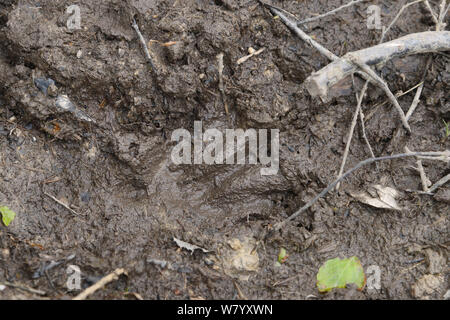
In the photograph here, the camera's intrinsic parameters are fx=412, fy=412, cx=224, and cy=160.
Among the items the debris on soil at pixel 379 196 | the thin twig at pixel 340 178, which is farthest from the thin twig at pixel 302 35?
the debris on soil at pixel 379 196

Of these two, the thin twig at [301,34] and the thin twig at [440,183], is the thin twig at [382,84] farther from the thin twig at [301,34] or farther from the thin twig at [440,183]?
the thin twig at [440,183]

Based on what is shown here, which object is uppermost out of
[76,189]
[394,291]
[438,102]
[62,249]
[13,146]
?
[438,102]

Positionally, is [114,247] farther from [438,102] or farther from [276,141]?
[438,102]

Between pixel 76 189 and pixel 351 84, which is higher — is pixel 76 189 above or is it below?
below

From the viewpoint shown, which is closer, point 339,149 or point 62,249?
point 62,249

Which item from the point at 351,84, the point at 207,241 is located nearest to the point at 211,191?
the point at 207,241
